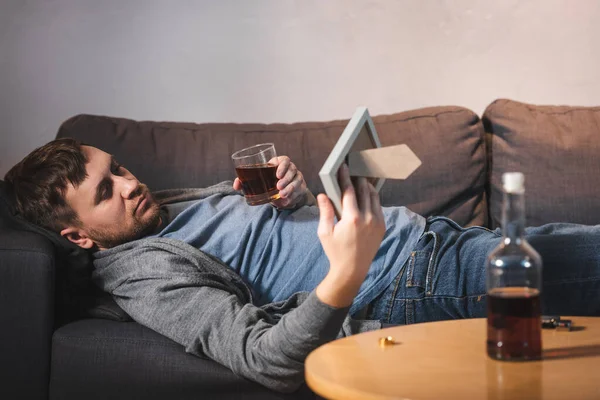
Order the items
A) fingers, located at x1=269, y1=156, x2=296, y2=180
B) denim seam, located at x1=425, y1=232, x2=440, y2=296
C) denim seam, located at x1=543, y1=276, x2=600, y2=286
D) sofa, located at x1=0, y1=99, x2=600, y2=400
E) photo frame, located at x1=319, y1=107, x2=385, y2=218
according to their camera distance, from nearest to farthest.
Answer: photo frame, located at x1=319, y1=107, x2=385, y2=218 → denim seam, located at x1=543, y1=276, x2=600, y2=286 → denim seam, located at x1=425, y1=232, x2=440, y2=296 → fingers, located at x1=269, y1=156, x2=296, y2=180 → sofa, located at x1=0, y1=99, x2=600, y2=400

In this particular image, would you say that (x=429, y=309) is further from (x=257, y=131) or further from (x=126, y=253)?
(x=257, y=131)

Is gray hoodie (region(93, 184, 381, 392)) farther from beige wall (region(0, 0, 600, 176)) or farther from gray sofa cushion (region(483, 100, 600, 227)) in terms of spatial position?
beige wall (region(0, 0, 600, 176))

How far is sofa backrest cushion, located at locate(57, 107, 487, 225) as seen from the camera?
7.81 feet

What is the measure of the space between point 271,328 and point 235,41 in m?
1.72

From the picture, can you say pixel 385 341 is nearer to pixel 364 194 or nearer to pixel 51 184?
pixel 364 194

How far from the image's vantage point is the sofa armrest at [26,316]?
174 cm

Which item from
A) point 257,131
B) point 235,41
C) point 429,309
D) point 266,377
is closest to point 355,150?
point 266,377

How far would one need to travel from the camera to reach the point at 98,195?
1.93 m

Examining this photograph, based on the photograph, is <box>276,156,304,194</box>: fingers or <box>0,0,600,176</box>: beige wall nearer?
<box>276,156,304,194</box>: fingers

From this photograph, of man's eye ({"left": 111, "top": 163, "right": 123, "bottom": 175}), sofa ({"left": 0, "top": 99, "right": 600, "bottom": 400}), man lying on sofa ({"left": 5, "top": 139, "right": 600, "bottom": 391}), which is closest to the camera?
man lying on sofa ({"left": 5, "top": 139, "right": 600, "bottom": 391})

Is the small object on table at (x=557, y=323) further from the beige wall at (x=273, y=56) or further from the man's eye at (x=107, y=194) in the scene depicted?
the beige wall at (x=273, y=56)

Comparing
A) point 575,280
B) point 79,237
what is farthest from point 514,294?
point 79,237

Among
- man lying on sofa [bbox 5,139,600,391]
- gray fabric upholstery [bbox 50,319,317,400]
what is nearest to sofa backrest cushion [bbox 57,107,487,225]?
man lying on sofa [bbox 5,139,600,391]

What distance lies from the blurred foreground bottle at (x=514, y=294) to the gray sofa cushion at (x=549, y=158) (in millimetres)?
1298
